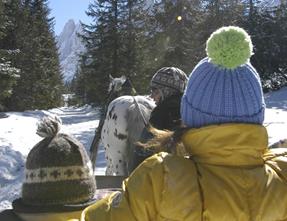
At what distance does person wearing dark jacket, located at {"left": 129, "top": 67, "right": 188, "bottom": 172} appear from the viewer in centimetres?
467

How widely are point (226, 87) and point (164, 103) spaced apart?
2.64 m

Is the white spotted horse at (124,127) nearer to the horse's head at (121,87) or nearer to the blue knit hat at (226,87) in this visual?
the horse's head at (121,87)

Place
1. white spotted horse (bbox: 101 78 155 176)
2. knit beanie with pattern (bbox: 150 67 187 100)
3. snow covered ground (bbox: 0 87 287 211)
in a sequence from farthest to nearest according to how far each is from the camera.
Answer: snow covered ground (bbox: 0 87 287 211) → white spotted horse (bbox: 101 78 155 176) → knit beanie with pattern (bbox: 150 67 187 100)

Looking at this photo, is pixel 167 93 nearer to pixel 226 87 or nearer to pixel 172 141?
pixel 172 141

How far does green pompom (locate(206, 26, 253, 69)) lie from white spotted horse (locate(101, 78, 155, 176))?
315 cm

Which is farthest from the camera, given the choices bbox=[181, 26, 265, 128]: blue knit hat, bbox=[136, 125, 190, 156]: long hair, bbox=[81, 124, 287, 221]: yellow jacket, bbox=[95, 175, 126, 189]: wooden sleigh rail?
bbox=[95, 175, 126, 189]: wooden sleigh rail

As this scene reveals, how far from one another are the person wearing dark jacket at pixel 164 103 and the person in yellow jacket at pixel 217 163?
2287 millimetres

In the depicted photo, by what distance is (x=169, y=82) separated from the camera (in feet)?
16.7

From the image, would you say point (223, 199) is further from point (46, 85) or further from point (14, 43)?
point (46, 85)

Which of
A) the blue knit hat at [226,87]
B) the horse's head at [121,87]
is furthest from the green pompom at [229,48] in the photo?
the horse's head at [121,87]

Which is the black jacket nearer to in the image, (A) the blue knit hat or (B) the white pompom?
(B) the white pompom

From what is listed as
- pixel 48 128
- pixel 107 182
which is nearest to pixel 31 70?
pixel 107 182

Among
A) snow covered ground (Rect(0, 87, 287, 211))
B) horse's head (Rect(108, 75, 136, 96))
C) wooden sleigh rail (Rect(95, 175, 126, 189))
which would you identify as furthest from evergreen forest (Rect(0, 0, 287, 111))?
wooden sleigh rail (Rect(95, 175, 126, 189))

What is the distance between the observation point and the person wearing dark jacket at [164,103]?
4.67m
